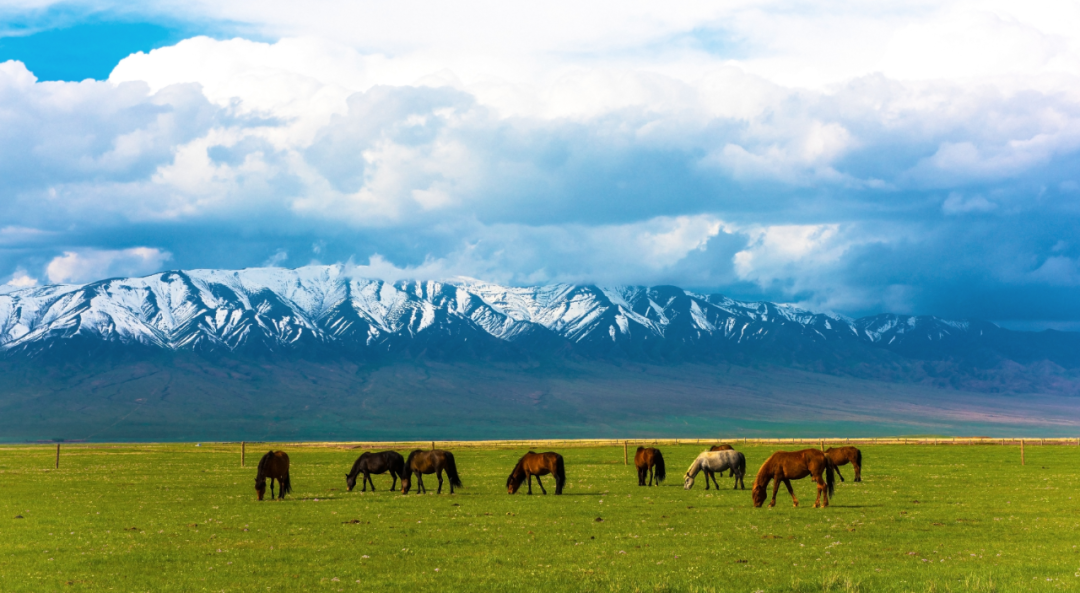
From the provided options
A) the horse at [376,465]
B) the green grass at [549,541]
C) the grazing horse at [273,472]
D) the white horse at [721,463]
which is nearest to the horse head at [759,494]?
the green grass at [549,541]

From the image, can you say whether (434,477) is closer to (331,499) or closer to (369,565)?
(331,499)

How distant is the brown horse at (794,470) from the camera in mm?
29484

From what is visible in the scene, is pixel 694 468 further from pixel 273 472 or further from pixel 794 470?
pixel 273 472

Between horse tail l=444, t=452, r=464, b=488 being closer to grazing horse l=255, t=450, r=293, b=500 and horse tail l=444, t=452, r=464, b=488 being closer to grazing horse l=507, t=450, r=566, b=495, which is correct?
grazing horse l=507, t=450, r=566, b=495

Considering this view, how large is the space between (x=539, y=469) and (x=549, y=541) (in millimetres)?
13775

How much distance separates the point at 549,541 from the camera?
23.3 meters

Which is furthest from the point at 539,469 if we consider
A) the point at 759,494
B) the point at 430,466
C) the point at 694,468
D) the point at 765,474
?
the point at 765,474

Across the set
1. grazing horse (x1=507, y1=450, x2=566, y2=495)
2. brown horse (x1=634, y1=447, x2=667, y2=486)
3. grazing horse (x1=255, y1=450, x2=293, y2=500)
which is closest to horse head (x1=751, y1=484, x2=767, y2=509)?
grazing horse (x1=507, y1=450, x2=566, y2=495)

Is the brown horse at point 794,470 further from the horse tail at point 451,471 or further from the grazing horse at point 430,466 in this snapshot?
the grazing horse at point 430,466

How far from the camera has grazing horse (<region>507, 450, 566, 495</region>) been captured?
3662 cm

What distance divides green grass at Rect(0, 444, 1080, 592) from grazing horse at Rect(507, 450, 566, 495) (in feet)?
2.86

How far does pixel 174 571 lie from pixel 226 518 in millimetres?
9219

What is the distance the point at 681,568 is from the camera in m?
19.5

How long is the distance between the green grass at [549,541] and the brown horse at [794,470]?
828 mm
